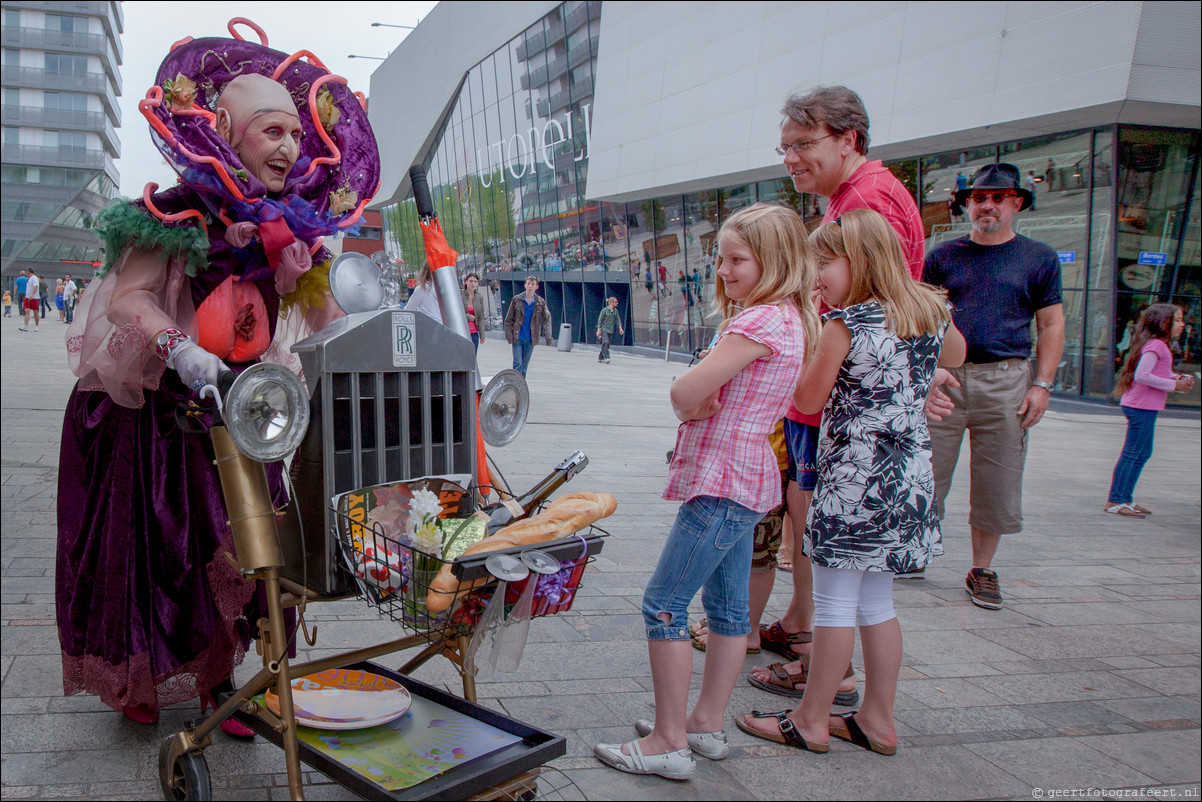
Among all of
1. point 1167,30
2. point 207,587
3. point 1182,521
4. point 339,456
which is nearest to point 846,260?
point 339,456

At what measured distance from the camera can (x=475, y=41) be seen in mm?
38500

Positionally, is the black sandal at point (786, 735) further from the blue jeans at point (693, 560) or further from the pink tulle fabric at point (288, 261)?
the pink tulle fabric at point (288, 261)

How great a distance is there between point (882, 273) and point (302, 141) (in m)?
1.83

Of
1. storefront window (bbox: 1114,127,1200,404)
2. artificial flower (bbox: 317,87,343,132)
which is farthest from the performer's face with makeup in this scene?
storefront window (bbox: 1114,127,1200,404)

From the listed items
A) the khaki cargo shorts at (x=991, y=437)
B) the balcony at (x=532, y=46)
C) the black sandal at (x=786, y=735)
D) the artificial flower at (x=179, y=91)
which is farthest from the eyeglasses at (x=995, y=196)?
the balcony at (x=532, y=46)

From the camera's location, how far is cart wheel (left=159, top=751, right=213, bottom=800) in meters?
2.15

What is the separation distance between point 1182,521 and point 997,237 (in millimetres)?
4281

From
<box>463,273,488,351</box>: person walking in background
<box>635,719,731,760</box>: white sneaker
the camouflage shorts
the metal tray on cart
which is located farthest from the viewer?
<box>463,273,488,351</box>: person walking in background

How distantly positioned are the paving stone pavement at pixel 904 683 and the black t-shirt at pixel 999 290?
136 centimetres

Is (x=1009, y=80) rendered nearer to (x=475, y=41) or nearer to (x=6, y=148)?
(x=6, y=148)

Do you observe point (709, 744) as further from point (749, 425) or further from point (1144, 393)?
point (1144, 393)

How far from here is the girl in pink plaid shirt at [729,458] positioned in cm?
257

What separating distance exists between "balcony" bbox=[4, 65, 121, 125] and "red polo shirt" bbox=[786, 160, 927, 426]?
14180 mm

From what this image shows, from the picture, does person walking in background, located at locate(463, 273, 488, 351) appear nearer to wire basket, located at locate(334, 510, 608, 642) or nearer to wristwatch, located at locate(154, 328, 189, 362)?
wristwatch, located at locate(154, 328, 189, 362)
